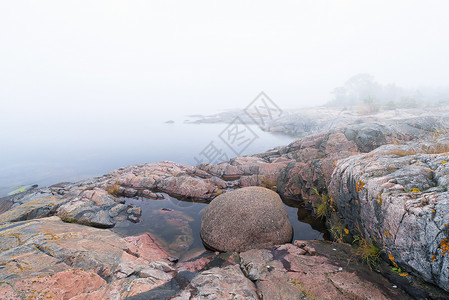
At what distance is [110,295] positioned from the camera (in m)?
3.37

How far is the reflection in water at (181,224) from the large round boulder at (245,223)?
0.77 m

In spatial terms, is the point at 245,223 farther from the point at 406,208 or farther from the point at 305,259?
the point at 406,208

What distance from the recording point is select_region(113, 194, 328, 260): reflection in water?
6.78 metres

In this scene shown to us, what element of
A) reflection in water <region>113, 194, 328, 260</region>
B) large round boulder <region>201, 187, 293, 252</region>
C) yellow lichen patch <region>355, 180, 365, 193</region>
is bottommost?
reflection in water <region>113, 194, 328, 260</region>

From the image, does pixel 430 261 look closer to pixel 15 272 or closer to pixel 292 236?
pixel 292 236

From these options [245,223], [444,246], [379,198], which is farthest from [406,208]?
[245,223]

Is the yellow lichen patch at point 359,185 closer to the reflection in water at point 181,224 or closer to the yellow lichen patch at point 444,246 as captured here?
the yellow lichen patch at point 444,246

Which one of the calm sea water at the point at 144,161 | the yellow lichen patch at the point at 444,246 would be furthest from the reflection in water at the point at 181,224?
the yellow lichen patch at the point at 444,246

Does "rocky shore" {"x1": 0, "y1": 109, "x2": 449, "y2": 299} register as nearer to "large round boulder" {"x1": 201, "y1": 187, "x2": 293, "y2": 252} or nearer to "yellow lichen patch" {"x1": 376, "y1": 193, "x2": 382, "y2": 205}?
"yellow lichen patch" {"x1": 376, "y1": 193, "x2": 382, "y2": 205}

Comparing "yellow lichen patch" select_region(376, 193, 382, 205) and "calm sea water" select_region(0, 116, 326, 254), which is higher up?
"yellow lichen patch" select_region(376, 193, 382, 205)

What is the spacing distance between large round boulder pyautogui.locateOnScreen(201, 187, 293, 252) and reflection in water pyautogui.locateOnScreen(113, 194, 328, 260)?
2.52 feet

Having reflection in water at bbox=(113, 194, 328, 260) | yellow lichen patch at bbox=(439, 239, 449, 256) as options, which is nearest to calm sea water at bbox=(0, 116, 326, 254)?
reflection in water at bbox=(113, 194, 328, 260)

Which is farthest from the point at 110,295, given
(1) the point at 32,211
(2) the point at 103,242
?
(1) the point at 32,211

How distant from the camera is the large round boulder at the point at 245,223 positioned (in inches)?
231
